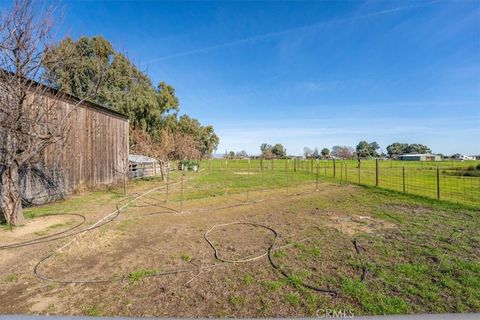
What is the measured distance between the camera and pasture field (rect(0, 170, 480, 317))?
253 centimetres

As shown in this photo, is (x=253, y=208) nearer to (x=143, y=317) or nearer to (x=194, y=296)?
(x=194, y=296)

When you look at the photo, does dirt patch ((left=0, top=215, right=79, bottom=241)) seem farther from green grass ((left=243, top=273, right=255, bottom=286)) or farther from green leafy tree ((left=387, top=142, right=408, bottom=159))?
green leafy tree ((left=387, top=142, right=408, bottom=159))

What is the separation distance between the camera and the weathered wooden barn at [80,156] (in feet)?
26.1

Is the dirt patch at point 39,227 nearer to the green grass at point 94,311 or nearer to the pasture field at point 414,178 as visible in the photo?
the green grass at point 94,311

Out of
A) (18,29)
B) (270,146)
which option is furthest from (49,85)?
(270,146)

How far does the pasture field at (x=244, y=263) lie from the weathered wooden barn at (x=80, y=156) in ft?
6.63

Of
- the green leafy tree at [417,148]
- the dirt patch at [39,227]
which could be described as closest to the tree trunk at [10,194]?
the dirt patch at [39,227]

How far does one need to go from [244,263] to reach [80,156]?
9886mm

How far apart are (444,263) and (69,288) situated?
5127mm

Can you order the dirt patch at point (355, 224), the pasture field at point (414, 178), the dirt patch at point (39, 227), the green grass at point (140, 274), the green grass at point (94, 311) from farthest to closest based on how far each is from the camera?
the pasture field at point (414, 178) < the dirt patch at point (355, 224) < the dirt patch at point (39, 227) < the green grass at point (140, 274) < the green grass at point (94, 311)

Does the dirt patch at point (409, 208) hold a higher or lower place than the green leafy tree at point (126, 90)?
lower

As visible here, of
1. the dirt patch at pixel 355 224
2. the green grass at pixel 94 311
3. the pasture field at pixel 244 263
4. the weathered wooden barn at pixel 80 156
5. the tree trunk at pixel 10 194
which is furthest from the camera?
the weathered wooden barn at pixel 80 156

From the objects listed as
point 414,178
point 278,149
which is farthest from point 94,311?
point 278,149

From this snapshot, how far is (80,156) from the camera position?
33.5ft
